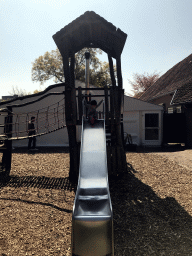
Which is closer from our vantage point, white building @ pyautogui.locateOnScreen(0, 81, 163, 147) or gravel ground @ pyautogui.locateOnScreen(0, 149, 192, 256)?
gravel ground @ pyautogui.locateOnScreen(0, 149, 192, 256)

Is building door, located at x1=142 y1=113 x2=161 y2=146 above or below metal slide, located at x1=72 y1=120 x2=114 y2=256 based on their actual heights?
above

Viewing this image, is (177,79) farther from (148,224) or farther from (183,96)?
(148,224)

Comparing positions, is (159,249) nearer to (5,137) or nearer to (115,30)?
(115,30)

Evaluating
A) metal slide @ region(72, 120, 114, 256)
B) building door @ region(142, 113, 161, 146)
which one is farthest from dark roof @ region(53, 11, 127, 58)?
building door @ region(142, 113, 161, 146)

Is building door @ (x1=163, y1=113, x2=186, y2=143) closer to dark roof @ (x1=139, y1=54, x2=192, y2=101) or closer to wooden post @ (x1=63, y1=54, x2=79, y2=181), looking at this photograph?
dark roof @ (x1=139, y1=54, x2=192, y2=101)

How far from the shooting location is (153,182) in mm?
6770

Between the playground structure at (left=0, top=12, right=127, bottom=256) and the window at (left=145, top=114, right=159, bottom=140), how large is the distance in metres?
8.26

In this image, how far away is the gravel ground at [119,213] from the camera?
3.44 m

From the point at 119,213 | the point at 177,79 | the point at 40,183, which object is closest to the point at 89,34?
the point at 40,183

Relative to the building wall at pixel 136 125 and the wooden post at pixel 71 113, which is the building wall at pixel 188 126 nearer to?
the building wall at pixel 136 125

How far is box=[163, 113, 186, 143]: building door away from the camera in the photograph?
15.5 meters

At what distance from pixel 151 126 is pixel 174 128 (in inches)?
65.8

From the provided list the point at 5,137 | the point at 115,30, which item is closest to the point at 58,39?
the point at 115,30

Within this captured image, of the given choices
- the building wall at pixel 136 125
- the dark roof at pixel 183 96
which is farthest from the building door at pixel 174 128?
the building wall at pixel 136 125
